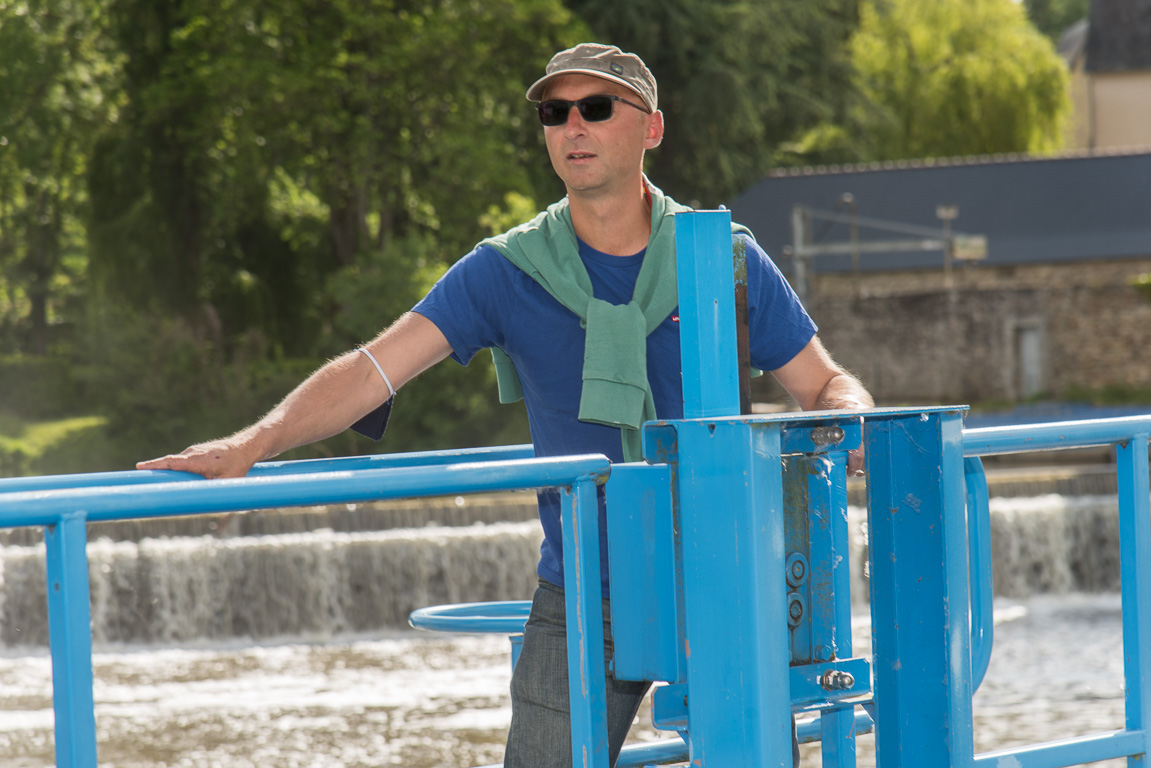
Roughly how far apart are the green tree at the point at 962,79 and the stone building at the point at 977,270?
5.46 ft

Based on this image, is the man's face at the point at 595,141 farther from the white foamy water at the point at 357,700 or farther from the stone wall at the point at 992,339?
the stone wall at the point at 992,339

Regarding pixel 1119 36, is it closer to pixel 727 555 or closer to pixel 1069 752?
pixel 1069 752

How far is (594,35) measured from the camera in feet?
76.7

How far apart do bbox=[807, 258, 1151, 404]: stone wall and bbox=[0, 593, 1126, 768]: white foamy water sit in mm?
18772

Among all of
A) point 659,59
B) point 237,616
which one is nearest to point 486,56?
point 659,59

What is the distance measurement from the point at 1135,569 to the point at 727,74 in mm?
22469

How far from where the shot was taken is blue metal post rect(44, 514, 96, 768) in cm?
141

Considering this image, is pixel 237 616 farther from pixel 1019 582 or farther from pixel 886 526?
pixel 886 526

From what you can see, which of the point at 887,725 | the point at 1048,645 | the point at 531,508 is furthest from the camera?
the point at 531,508

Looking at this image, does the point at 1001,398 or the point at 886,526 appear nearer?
the point at 886,526

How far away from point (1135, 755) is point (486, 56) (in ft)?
63.9

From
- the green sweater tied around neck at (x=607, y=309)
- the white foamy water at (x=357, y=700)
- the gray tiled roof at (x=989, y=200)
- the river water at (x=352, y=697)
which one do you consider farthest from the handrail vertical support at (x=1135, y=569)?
the gray tiled roof at (x=989, y=200)

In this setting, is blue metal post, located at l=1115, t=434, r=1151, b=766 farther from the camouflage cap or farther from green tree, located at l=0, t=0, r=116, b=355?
green tree, located at l=0, t=0, r=116, b=355

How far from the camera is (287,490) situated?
150 cm
